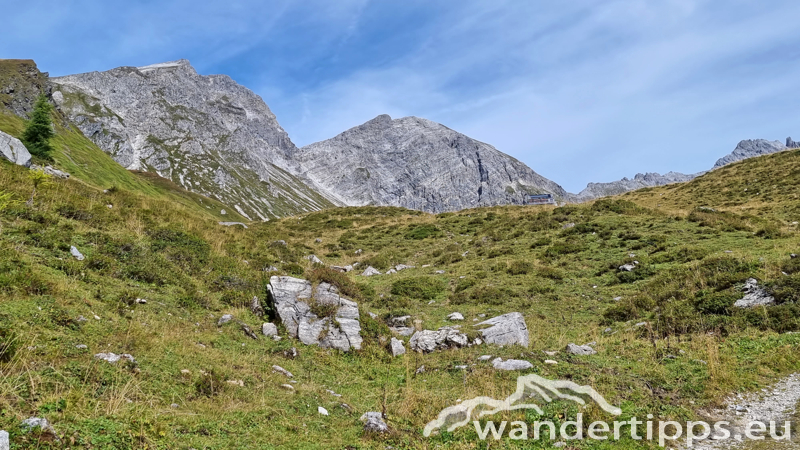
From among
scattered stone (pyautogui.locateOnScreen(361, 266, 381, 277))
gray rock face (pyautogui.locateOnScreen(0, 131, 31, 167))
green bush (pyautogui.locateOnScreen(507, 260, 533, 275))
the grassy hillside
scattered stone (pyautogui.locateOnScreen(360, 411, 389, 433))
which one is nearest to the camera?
the grassy hillside

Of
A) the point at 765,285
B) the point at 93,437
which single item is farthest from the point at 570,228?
the point at 93,437

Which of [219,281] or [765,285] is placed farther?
[219,281]

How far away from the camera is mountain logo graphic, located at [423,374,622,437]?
7754 millimetres

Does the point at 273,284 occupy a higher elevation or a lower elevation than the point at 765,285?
higher

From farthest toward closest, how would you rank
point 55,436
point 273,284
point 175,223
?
point 175,223 → point 273,284 → point 55,436

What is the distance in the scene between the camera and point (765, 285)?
488 inches

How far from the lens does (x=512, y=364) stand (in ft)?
33.9

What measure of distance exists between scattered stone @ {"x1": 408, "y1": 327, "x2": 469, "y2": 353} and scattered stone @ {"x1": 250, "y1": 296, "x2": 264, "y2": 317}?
5.24 metres

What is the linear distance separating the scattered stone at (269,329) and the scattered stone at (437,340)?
4.57 metres

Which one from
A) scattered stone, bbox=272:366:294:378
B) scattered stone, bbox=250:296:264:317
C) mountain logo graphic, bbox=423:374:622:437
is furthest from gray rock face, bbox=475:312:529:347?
scattered stone, bbox=250:296:264:317

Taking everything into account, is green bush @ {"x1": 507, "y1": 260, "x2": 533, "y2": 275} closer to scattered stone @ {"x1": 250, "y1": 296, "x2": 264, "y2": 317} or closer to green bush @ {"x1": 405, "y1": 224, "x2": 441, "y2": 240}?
green bush @ {"x1": 405, "y1": 224, "x2": 441, "y2": 240}

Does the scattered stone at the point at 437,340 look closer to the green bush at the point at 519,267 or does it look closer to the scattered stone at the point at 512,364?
the scattered stone at the point at 512,364

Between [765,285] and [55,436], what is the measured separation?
18.1m

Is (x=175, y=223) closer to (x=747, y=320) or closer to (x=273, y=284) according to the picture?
(x=273, y=284)
